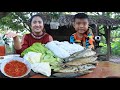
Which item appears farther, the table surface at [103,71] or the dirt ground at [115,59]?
the dirt ground at [115,59]

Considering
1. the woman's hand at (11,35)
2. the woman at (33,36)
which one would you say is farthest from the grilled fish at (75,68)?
the woman's hand at (11,35)

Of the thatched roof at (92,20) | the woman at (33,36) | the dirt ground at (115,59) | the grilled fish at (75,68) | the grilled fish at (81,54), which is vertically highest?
the thatched roof at (92,20)

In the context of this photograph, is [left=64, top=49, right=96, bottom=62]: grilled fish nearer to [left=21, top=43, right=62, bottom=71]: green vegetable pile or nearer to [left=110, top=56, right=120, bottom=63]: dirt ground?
[left=21, top=43, right=62, bottom=71]: green vegetable pile

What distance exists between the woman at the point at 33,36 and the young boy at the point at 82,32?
1.14 feet

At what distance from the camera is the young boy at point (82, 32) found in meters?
4.20

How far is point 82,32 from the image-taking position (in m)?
4.22

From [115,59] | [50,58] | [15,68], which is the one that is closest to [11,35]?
[15,68]

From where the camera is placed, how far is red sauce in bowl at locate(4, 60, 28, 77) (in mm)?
4066

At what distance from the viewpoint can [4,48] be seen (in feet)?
13.5

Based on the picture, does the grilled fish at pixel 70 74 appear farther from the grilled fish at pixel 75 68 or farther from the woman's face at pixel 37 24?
the woman's face at pixel 37 24

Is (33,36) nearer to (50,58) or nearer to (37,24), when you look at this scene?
(37,24)

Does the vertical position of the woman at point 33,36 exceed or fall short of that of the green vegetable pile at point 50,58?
it exceeds it
